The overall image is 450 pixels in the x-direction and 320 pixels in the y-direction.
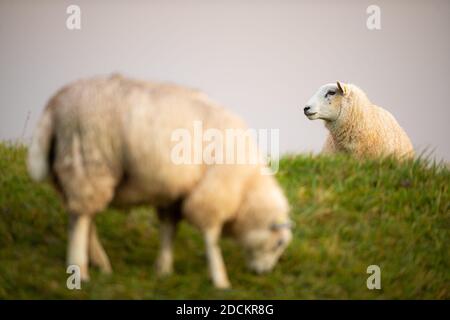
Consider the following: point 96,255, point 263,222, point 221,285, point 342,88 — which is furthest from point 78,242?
point 342,88

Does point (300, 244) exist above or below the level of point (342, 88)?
below

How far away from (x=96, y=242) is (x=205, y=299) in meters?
1.12

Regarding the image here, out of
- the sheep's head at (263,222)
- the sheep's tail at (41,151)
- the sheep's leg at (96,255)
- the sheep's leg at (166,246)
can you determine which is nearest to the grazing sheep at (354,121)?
the sheep's head at (263,222)

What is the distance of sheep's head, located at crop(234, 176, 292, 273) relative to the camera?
16.9 ft

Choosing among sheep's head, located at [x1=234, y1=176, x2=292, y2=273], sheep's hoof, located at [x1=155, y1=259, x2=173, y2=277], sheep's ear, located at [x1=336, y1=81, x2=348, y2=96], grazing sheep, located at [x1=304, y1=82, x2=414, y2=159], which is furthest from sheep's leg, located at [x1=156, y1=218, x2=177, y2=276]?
sheep's ear, located at [x1=336, y1=81, x2=348, y2=96]

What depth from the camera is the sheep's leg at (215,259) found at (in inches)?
198

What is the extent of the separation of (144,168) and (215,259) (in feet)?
3.22

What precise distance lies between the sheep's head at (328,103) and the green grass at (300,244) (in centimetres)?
264

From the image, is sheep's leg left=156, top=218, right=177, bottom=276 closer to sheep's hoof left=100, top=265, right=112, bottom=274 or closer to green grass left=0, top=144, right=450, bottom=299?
green grass left=0, top=144, right=450, bottom=299

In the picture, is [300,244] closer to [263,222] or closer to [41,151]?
[263,222]

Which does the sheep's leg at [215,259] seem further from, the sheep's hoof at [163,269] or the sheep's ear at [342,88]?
the sheep's ear at [342,88]

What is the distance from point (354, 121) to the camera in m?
10.4

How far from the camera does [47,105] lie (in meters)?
5.25

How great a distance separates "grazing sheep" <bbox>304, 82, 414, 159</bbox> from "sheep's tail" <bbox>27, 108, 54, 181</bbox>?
6.18 metres
